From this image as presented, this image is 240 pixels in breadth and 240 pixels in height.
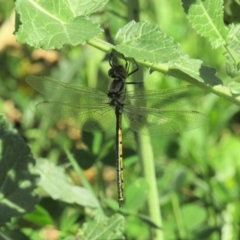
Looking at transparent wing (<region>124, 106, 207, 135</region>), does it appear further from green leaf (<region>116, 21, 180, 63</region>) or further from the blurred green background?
green leaf (<region>116, 21, 180, 63</region>)

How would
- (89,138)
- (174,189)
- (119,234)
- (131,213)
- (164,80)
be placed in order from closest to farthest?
(119,234) → (131,213) → (89,138) → (174,189) → (164,80)

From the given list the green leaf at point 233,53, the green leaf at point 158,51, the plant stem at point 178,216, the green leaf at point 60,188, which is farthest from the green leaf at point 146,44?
the plant stem at point 178,216

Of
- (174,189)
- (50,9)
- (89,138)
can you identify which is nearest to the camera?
(50,9)

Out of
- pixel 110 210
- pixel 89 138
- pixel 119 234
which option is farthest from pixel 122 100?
pixel 119 234

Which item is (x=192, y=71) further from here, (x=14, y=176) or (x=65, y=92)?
(x=65, y=92)

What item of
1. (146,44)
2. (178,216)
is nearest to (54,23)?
(146,44)

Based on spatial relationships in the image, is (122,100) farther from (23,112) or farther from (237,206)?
(23,112)
